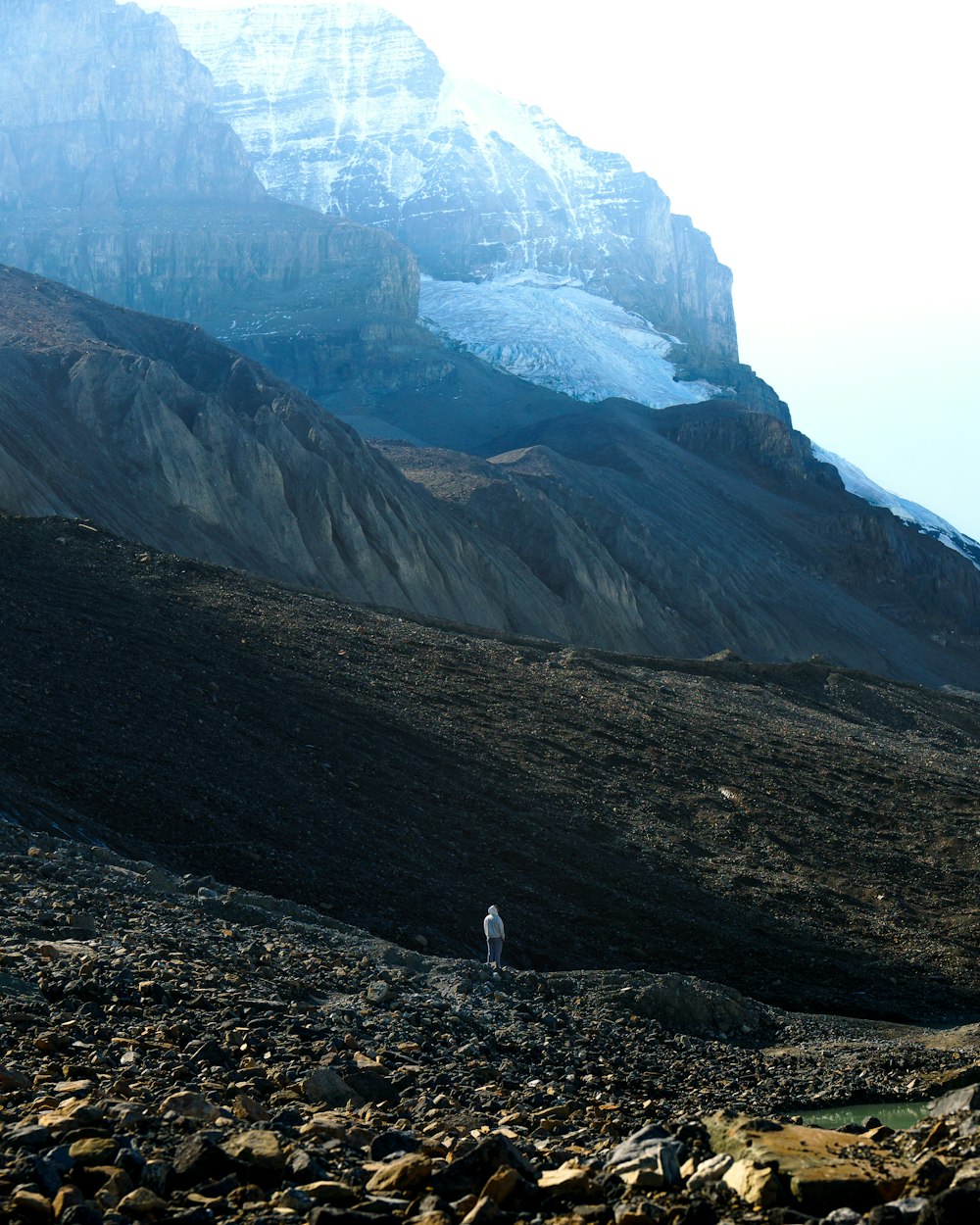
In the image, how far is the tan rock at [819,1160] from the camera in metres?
6.52

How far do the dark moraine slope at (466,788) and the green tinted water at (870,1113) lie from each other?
6880mm

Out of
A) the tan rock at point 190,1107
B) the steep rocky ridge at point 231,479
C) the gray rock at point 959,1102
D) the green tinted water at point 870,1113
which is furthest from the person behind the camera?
the steep rocky ridge at point 231,479

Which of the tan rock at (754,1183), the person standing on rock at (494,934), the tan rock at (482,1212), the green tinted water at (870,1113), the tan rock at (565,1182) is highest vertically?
the tan rock at (754,1183)

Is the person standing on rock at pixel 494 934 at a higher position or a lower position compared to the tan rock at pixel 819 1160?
lower

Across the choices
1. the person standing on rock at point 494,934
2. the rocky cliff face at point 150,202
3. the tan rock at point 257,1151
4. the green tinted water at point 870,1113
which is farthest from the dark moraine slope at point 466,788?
the rocky cliff face at point 150,202

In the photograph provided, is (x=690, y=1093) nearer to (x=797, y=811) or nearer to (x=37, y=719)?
(x=37, y=719)

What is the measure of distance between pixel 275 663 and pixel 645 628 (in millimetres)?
42024

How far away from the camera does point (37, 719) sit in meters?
23.8

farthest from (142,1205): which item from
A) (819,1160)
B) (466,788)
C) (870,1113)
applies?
(466,788)

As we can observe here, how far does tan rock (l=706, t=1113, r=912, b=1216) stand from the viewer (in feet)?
21.4

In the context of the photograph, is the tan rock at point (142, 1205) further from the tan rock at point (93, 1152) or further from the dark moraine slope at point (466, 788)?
the dark moraine slope at point (466, 788)

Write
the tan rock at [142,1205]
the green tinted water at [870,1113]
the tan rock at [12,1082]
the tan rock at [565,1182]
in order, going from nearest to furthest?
the tan rock at [142,1205] < the tan rock at [565,1182] < the tan rock at [12,1082] < the green tinted water at [870,1113]

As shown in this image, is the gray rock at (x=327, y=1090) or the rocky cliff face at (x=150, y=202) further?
the rocky cliff face at (x=150, y=202)

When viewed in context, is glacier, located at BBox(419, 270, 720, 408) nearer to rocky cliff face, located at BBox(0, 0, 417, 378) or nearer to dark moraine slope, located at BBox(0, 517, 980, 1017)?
rocky cliff face, located at BBox(0, 0, 417, 378)
